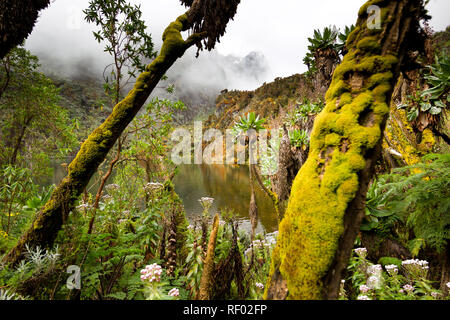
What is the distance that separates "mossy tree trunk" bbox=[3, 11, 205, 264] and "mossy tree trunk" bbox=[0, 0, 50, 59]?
244cm

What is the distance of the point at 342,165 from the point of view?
60.9 inches

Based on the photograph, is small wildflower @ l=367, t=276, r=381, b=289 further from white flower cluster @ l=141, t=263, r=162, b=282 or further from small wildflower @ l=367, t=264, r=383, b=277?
white flower cluster @ l=141, t=263, r=162, b=282

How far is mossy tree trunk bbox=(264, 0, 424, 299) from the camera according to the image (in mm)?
1378

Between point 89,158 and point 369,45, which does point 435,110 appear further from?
point 89,158

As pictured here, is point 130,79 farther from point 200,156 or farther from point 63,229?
point 200,156

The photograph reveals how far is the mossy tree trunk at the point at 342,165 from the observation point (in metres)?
1.38

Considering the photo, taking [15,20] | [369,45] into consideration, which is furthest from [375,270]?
[15,20]

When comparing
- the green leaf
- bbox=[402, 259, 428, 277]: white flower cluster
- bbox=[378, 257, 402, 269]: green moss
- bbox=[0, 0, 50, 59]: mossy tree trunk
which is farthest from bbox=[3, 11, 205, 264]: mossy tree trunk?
the green leaf

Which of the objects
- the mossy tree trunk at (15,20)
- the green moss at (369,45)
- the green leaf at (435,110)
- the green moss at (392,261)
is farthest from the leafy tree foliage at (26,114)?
the green leaf at (435,110)

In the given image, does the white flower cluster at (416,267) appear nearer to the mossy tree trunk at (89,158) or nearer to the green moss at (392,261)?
the green moss at (392,261)

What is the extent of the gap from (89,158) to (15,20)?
120 inches

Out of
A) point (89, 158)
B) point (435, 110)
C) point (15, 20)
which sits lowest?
point (89, 158)
